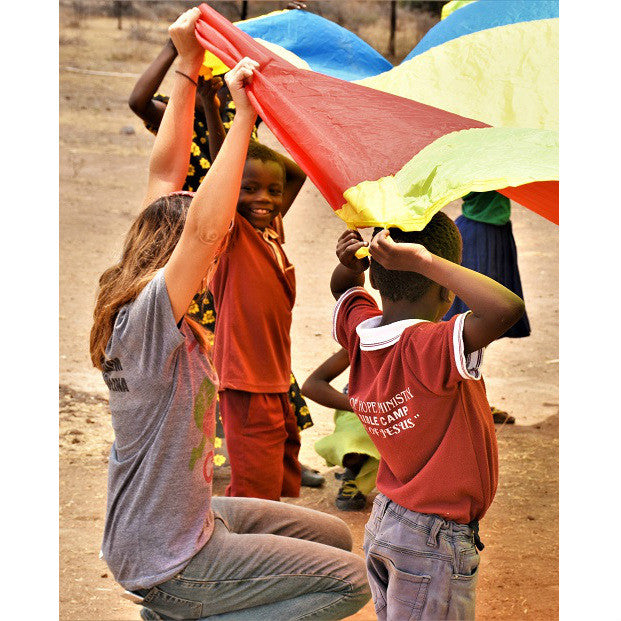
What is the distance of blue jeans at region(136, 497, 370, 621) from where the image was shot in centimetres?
250

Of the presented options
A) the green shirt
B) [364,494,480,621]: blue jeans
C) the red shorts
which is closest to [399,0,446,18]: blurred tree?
the green shirt

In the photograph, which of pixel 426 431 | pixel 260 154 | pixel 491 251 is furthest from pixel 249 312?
pixel 491 251

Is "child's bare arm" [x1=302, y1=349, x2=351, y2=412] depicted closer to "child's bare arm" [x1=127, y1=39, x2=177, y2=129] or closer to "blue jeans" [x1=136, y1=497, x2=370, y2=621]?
"blue jeans" [x1=136, y1=497, x2=370, y2=621]

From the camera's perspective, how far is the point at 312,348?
22.6 ft

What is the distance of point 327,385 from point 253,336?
47 cm

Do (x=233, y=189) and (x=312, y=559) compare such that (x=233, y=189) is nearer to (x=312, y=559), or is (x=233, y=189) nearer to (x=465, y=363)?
(x=465, y=363)

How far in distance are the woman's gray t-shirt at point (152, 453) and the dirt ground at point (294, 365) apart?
133 centimetres

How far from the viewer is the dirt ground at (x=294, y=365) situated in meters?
3.97

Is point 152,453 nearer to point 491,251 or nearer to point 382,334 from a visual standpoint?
point 382,334

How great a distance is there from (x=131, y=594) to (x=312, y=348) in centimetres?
446

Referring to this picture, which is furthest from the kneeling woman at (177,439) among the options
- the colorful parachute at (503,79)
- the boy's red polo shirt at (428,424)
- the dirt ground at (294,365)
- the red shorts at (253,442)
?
the dirt ground at (294,365)

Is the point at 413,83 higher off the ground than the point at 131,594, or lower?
higher

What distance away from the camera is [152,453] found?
2443 mm
